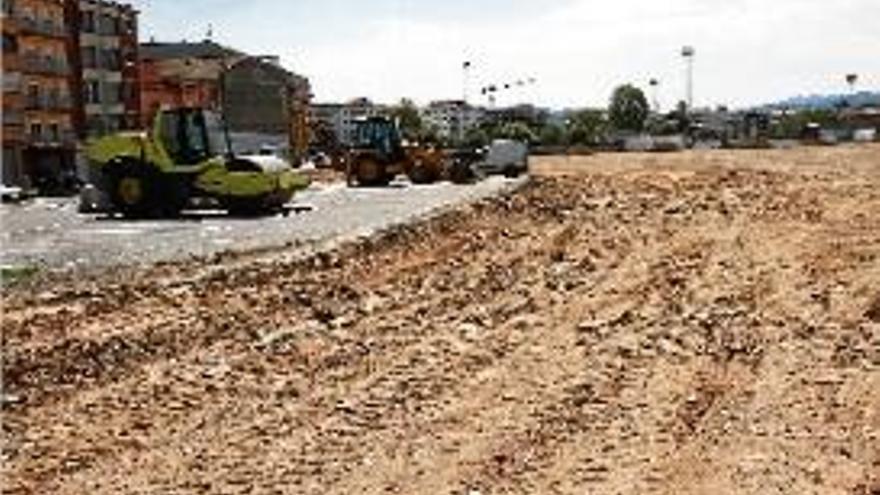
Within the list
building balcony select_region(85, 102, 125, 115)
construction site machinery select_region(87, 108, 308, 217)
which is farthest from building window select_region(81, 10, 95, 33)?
construction site machinery select_region(87, 108, 308, 217)

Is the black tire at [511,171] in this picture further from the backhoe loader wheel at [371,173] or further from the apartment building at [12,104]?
the apartment building at [12,104]

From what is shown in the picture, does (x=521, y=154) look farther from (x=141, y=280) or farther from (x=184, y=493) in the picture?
(x=184, y=493)

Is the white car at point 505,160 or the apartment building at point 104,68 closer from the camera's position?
the white car at point 505,160

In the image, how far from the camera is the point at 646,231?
2603cm

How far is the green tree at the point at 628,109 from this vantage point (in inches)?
7185

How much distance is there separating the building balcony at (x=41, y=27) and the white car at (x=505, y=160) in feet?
110

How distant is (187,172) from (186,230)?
5.46 metres

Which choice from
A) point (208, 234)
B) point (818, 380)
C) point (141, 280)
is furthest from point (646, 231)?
point (818, 380)

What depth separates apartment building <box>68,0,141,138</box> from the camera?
9188 centimetres

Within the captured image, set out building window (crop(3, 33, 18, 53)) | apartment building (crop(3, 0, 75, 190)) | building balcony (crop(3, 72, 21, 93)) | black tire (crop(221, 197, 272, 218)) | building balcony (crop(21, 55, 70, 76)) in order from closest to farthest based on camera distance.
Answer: black tire (crop(221, 197, 272, 218)) → building balcony (crop(3, 72, 21, 93)) → apartment building (crop(3, 0, 75, 190)) → building window (crop(3, 33, 18, 53)) → building balcony (crop(21, 55, 70, 76))

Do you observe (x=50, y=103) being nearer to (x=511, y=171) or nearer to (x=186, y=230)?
(x=511, y=171)

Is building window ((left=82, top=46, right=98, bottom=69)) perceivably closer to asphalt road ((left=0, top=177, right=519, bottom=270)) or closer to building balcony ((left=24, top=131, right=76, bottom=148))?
building balcony ((left=24, top=131, right=76, bottom=148))

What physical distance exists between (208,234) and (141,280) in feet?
28.5

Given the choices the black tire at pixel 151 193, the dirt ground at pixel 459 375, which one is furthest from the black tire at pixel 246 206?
the dirt ground at pixel 459 375
